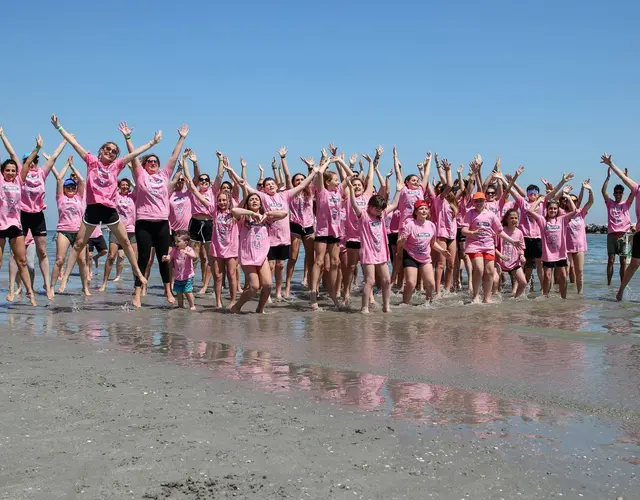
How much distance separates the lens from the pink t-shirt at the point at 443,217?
13.1 metres

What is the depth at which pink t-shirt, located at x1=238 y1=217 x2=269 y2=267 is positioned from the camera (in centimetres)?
1000

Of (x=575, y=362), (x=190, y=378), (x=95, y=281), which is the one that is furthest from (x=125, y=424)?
(x=95, y=281)

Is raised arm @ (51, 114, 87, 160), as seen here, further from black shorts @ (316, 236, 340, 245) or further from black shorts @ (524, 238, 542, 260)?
black shorts @ (524, 238, 542, 260)

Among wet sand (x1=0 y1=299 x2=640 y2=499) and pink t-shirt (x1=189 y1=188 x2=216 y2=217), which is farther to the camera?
pink t-shirt (x1=189 y1=188 x2=216 y2=217)

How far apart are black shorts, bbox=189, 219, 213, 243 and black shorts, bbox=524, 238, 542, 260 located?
591 cm

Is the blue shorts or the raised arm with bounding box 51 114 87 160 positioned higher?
the raised arm with bounding box 51 114 87 160

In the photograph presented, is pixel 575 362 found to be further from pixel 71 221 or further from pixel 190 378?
pixel 71 221

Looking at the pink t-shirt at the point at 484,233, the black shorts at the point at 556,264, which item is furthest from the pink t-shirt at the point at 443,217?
the black shorts at the point at 556,264

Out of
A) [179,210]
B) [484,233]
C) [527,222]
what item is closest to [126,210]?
[179,210]

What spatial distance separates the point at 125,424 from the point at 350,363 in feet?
8.47

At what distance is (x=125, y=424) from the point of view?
167 inches

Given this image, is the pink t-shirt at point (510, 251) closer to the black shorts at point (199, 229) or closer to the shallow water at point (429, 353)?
the shallow water at point (429, 353)

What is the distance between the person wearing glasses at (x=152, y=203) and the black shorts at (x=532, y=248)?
22.4 feet

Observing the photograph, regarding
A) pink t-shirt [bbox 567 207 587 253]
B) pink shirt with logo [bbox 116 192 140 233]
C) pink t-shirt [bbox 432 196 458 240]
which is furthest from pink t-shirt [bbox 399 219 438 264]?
pink shirt with logo [bbox 116 192 140 233]
